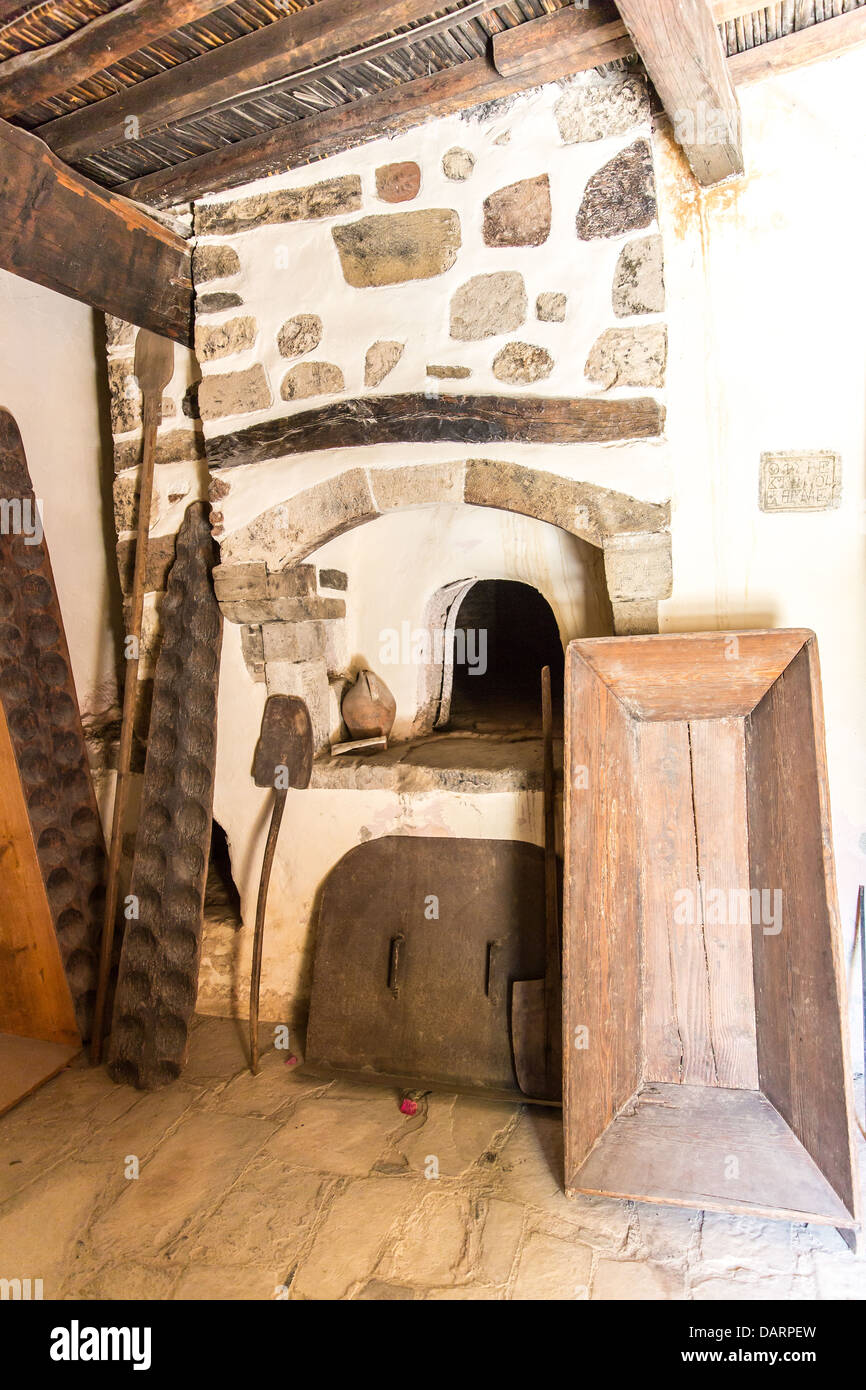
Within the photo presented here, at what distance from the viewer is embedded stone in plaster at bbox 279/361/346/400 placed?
7.75 feet

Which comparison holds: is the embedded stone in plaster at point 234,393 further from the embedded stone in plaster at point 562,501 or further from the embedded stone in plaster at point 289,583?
the embedded stone in plaster at point 562,501

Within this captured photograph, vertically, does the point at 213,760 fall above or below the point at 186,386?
below

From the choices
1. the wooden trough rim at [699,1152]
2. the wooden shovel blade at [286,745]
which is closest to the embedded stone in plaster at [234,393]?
the wooden shovel blade at [286,745]

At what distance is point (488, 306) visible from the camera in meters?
2.20

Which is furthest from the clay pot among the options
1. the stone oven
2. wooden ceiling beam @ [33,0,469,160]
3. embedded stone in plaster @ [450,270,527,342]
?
wooden ceiling beam @ [33,0,469,160]

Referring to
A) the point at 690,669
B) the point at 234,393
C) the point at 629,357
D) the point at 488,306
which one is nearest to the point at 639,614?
the point at 690,669

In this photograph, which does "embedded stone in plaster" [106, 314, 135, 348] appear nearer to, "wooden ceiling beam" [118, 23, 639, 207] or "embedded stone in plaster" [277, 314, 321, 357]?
"wooden ceiling beam" [118, 23, 639, 207]

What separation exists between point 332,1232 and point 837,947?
1199mm

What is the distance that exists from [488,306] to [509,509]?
1.72 feet

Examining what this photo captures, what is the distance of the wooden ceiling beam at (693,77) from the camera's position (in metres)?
1.54

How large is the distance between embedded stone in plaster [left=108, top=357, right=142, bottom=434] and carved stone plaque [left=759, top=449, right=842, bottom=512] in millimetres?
1911
